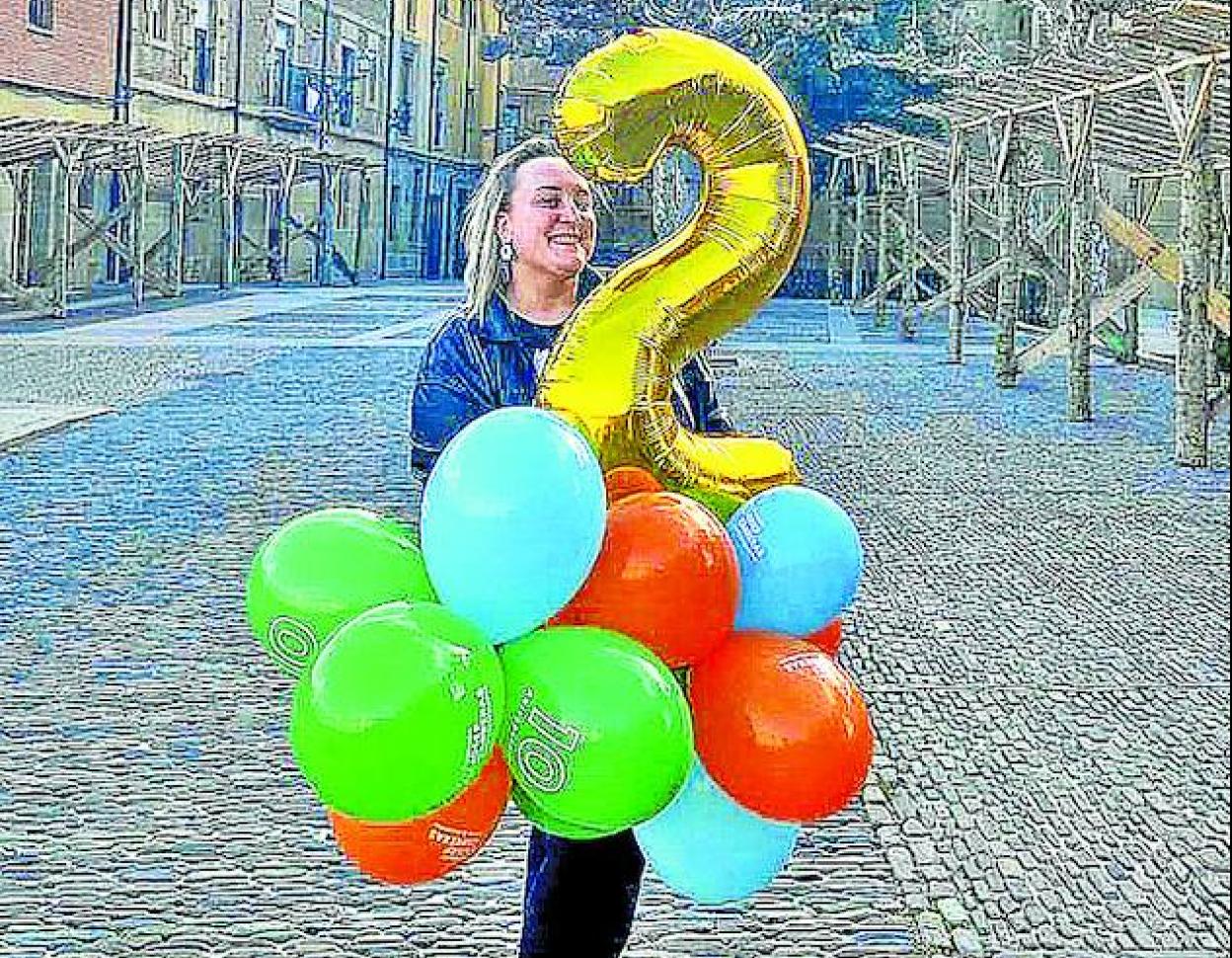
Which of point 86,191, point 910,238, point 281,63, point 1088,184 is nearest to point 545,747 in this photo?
point 1088,184

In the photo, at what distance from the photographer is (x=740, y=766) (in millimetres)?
2553

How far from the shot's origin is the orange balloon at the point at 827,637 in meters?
2.78

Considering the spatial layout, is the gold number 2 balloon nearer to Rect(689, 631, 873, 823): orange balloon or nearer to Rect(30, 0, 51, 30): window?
Rect(689, 631, 873, 823): orange balloon

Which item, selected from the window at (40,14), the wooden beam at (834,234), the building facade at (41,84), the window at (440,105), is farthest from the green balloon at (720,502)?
the window at (440,105)

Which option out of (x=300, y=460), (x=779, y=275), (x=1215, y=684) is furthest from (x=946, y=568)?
(x=779, y=275)

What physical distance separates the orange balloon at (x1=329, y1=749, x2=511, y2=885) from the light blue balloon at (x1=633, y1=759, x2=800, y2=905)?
0.25 metres

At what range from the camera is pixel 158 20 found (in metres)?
27.0

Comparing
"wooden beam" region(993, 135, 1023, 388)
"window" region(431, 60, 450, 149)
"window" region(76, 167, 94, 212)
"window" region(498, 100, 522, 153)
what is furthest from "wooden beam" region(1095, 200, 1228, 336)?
"window" region(498, 100, 522, 153)

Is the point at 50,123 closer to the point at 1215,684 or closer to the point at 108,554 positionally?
the point at 108,554

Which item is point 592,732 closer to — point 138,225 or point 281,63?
point 138,225

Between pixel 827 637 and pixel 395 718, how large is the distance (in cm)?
79

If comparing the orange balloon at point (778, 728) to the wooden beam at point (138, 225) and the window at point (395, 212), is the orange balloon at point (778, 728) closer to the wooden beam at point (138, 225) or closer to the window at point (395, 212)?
the wooden beam at point (138, 225)

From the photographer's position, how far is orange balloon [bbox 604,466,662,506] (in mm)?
2664

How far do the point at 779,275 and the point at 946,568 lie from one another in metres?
4.93
